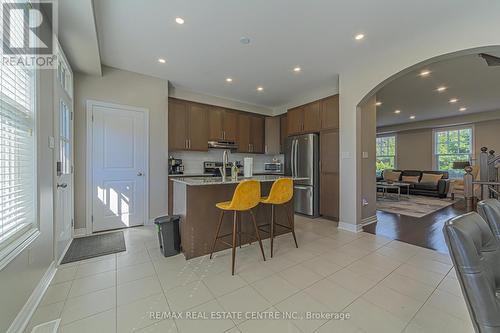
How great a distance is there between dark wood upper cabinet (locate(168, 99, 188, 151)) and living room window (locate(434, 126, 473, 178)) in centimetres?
913

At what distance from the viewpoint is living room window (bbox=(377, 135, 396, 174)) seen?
9372 millimetres

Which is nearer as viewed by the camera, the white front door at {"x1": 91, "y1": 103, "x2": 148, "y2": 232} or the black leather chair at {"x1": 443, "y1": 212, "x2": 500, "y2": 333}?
the black leather chair at {"x1": 443, "y1": 212, "x2": 500, "y2": 333}

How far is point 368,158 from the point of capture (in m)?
4.02

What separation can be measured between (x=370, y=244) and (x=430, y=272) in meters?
0.80

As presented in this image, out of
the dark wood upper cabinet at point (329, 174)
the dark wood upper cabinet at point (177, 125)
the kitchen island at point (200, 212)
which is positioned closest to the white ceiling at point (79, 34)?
the dark wood upper cabinet at point (177, 125)

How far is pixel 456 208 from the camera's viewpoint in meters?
5.37

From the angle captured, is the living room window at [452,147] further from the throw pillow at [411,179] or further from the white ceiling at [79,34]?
the white ceiling at [79,34]

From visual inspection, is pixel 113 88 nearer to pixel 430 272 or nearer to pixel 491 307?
pixel 491 307

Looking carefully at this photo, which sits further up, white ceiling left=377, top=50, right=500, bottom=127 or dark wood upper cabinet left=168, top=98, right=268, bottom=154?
white ceiling left=377, top=50, right=500, bottom=127

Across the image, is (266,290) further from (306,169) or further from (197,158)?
(197,158)

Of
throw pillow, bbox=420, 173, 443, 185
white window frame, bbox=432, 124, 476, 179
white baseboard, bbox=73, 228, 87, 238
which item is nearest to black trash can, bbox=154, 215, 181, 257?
white baseboard, bbox=73, 228, 87, 238

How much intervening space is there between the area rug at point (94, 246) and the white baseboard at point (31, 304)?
17.9 inches

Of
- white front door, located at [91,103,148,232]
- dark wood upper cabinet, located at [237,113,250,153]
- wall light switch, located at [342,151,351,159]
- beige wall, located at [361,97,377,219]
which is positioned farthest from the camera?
dark wood upper cabinet, located at [237,113,250,153]

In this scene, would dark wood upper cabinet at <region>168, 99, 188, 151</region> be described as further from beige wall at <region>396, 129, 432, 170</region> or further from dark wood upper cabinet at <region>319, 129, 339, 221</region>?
beige wall at <region>396, 129, 432, 170</region>
